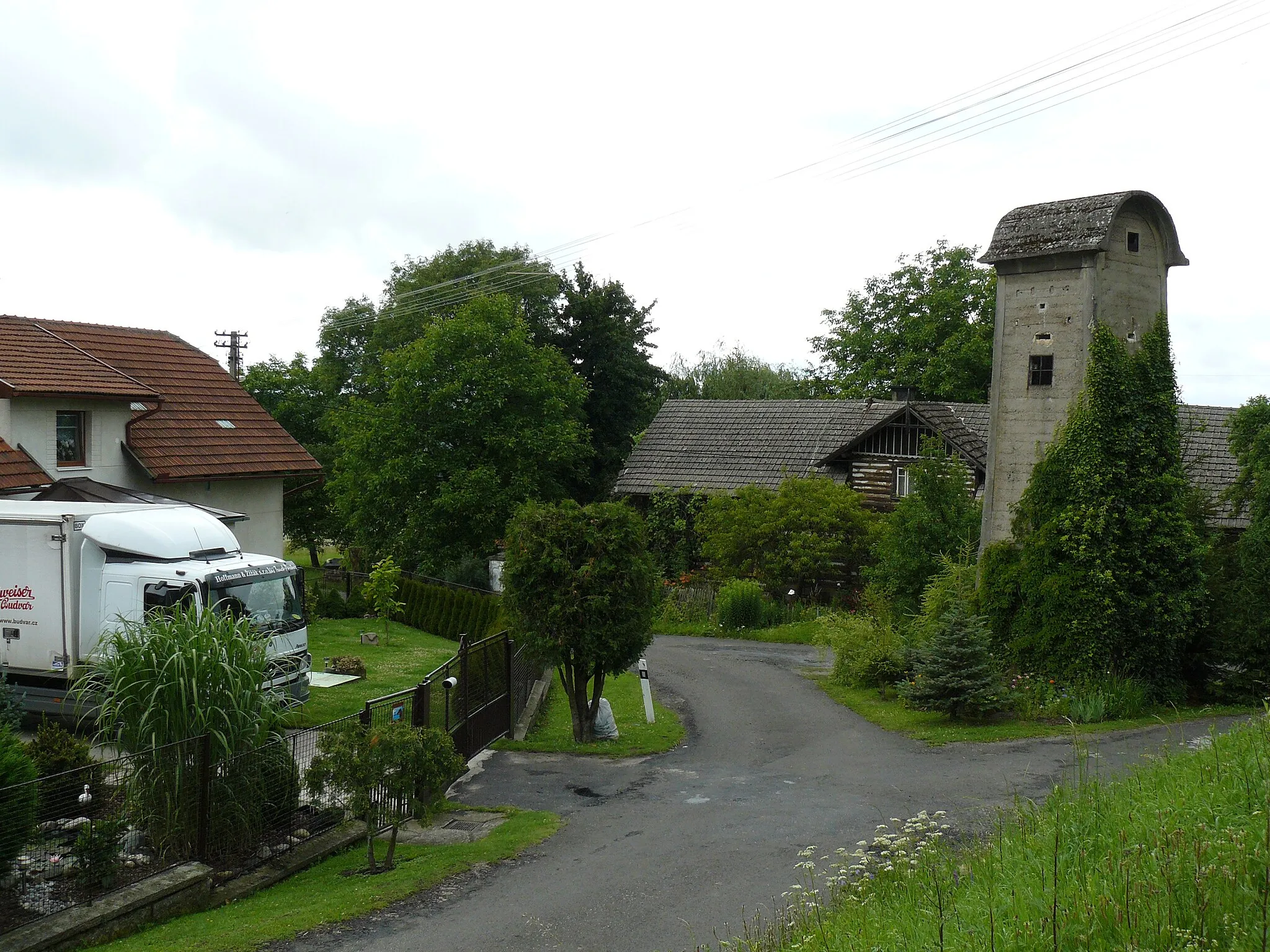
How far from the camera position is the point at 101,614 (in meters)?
15.8

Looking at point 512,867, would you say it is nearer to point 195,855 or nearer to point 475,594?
point 195,855

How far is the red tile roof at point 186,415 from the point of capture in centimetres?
2398

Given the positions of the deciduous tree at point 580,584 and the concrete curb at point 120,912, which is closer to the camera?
the concrete curb at point 120,912

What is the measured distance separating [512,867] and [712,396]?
59937 mm

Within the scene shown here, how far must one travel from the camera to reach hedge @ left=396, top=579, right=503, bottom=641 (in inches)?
1057

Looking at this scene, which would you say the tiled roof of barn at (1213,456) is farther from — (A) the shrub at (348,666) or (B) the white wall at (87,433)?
(B) the white wall at (87,433)

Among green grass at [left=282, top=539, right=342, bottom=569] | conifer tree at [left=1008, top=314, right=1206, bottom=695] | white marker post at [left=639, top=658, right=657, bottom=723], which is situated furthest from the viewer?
green grass at [left=282, top=539, right=342, bottom=569]

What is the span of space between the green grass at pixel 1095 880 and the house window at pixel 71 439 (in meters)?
19.5

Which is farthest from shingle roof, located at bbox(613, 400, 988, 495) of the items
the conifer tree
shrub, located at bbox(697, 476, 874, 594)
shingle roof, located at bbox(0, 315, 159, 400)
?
shingle roof, located at bbox(0, 315, 159, 400)

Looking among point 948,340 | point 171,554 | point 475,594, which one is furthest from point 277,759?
point 948,340

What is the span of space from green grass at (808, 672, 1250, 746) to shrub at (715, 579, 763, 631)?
1125cm

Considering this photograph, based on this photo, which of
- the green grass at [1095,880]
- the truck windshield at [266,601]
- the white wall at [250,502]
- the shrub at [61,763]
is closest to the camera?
the green grass at [1095,880]

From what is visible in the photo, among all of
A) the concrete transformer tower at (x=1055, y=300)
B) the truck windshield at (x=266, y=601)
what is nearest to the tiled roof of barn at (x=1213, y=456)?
the concrete transformer tower at (x=1055, y=300)

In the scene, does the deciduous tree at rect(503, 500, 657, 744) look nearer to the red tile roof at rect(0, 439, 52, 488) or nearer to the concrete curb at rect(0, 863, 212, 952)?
the concrete curb at rect(0, 863, 212, 952)
